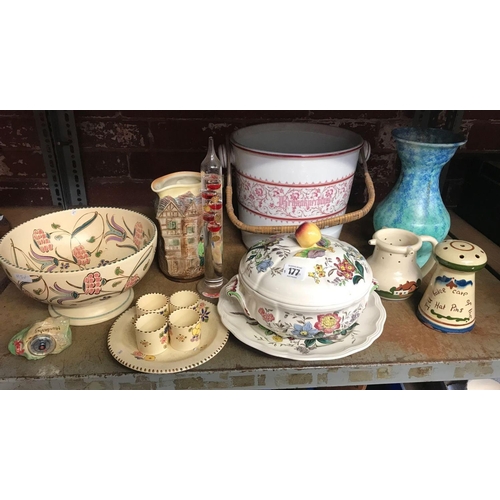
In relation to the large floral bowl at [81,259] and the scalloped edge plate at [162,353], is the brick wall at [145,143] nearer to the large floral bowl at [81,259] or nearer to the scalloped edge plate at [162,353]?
the large floral bowl at [81,259]

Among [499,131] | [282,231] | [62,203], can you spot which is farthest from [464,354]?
[62,203]

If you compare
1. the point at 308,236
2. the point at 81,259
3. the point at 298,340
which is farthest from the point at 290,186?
the point at 81,259

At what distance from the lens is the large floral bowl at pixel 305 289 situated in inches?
21.8

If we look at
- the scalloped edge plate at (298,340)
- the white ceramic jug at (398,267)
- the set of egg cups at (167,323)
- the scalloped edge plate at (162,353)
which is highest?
the white ceramic jug at (398,267)

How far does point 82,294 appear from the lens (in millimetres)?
586

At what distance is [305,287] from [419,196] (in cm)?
35

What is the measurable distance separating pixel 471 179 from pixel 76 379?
909 millimetres

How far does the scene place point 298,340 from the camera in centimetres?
60

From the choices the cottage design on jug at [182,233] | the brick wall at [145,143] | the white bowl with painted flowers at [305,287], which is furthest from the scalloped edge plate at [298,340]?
the brick wall at [145,143]

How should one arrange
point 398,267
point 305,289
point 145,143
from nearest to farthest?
1. point 305,289
2. point 398,267
3. point 145,143

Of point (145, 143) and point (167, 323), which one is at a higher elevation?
point (145, 143)

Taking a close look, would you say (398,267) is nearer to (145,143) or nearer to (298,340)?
(298,340)

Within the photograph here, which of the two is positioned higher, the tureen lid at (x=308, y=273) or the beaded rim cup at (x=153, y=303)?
the tureen lid at (x=308, y=273)

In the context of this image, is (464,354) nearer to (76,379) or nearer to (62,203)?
(76,379)
